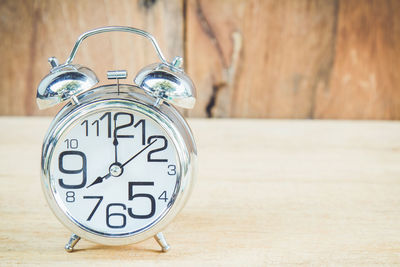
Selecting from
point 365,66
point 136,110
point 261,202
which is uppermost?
point 136,110

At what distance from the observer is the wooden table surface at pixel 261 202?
75 cm

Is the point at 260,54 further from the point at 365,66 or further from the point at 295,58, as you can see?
the point at 365,66

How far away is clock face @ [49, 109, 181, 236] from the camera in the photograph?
2.41ft

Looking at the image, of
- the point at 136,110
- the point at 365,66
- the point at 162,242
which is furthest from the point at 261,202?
the point at 365,66

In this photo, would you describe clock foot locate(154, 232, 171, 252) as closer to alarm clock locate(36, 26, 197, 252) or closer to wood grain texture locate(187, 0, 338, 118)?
alarm clock locate(36, 26, 197, 252)

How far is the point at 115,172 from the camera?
74 centimetres

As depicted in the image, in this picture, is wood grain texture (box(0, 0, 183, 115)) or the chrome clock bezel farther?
wood grain texture (box(0, 0, 183, 115))

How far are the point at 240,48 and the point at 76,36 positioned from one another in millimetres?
581

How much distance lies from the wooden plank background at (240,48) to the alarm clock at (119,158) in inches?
30.1

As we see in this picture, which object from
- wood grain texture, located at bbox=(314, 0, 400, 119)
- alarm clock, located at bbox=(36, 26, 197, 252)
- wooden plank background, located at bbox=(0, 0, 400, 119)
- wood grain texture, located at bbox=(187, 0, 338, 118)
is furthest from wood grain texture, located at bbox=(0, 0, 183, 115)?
alarm clock, located at bbox=(36, 26, 197, 252)

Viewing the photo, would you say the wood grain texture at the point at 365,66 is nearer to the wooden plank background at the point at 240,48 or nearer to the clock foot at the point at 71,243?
the wooden plank background at the point at 240,48

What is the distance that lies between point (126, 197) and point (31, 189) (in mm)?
382

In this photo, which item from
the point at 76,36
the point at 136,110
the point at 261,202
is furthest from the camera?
the point at 76,36

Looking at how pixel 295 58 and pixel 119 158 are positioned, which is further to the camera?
pixel 295 58
